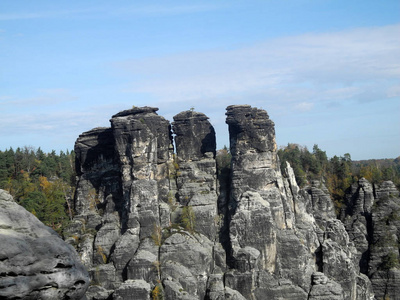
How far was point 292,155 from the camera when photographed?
84125mm

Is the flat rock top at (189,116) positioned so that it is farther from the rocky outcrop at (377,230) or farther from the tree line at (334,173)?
the rocky outcrop at (377,230)

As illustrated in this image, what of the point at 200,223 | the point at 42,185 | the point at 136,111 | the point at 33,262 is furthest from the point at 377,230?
the point at 33,262

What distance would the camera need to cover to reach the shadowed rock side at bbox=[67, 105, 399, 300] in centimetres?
5219

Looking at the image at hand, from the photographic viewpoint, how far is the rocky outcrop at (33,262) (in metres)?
11.5

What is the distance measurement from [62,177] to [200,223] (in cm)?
3058

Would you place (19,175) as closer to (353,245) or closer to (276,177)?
(276,177)

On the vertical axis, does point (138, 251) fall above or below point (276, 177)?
below

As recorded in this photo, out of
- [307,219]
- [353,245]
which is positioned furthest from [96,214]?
[353,245]

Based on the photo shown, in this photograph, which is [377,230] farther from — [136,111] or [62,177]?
[62,177]

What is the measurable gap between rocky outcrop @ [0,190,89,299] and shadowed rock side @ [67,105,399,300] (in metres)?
37.4

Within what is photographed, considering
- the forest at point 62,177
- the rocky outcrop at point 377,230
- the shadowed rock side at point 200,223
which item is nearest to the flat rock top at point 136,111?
the shadowed rock side at point 200,223

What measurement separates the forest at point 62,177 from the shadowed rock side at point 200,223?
10.1 feet

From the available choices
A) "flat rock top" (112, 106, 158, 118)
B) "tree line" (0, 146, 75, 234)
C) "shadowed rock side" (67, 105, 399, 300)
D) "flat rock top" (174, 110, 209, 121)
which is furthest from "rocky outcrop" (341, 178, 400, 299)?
"tree line" (0, 146, 75, 234)

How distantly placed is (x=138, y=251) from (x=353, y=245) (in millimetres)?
22718
